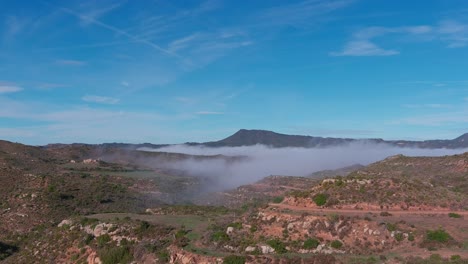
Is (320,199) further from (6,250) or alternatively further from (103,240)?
(6,250)

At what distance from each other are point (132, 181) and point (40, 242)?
46417mm

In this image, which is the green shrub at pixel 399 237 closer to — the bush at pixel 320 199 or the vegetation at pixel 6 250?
the bush at pixel 320 199

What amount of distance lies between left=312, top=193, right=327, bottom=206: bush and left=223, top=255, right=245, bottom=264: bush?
13977 millimetres

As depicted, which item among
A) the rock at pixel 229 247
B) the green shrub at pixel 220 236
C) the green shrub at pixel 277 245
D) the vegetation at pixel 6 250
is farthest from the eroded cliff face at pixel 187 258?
the vegetation at pixel 6 250

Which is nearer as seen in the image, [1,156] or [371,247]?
[371,247]

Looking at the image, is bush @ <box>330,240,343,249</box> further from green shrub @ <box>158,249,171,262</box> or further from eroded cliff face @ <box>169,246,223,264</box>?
green shrub @ <box>158,249,171,262</box>

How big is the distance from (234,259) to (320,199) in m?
14.7

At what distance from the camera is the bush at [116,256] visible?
33.3 meters

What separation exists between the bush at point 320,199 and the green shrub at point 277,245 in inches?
374

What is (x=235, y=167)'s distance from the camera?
15075 centimetres

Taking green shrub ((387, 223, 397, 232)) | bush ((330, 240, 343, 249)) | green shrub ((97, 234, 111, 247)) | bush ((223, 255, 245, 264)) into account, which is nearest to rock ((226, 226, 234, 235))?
bush ((223, 255, 245, 264))

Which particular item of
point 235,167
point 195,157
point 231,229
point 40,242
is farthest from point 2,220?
point 195,157

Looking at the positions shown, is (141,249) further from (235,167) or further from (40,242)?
(235,167)

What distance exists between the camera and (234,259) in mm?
27453
